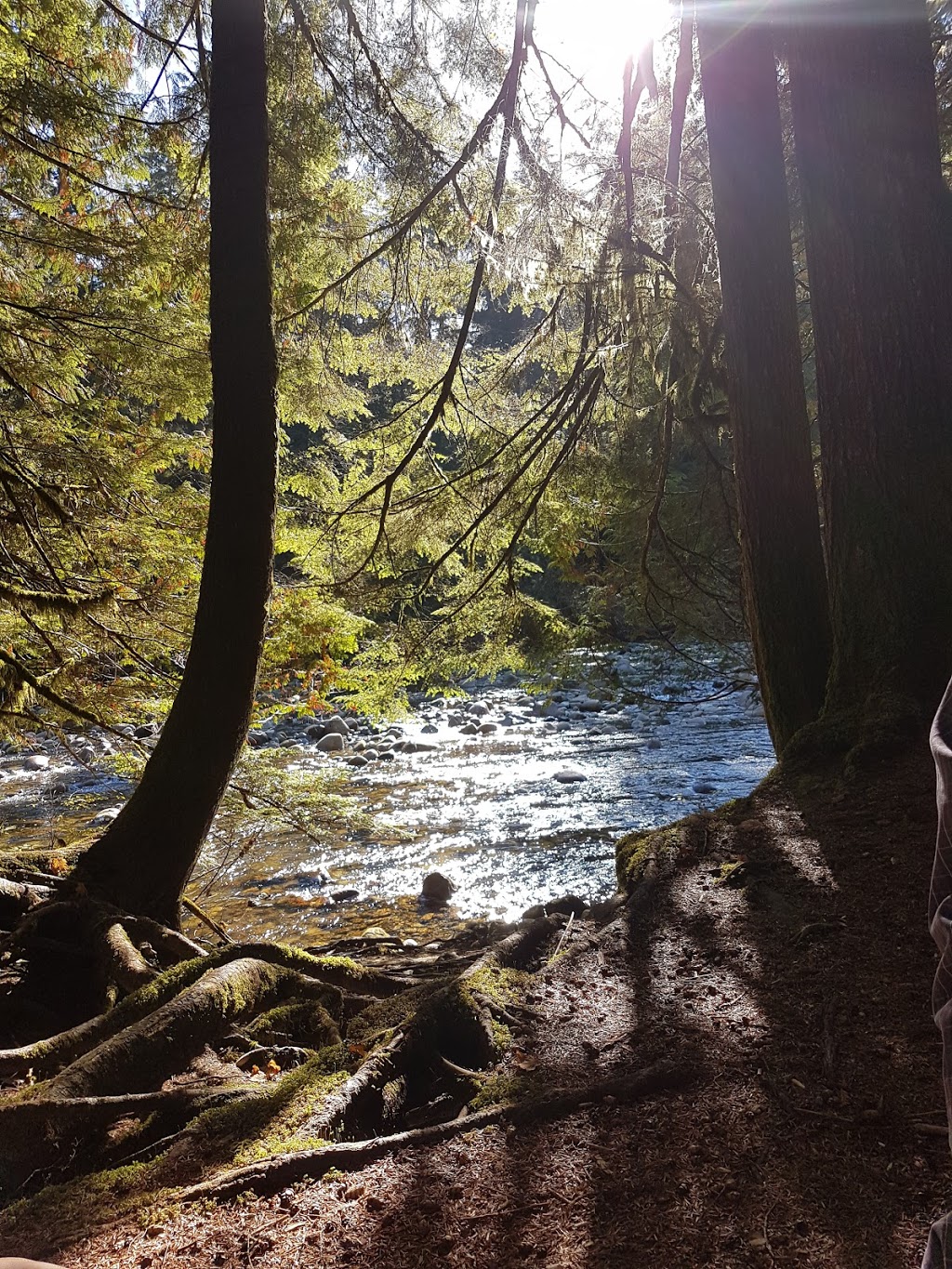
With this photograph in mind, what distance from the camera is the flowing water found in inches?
244

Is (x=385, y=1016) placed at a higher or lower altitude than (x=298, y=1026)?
higher

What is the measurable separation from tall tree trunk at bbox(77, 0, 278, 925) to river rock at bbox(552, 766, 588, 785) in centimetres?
622

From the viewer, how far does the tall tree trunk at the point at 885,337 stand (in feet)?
11.9

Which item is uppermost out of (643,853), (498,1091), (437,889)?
(643,853)

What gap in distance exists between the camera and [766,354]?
437 centimetres

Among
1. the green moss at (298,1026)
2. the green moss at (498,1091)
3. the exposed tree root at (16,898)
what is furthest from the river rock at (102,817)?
the green moss at (498,1091)

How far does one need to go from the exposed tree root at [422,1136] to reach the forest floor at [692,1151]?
3cm

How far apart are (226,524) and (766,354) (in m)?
2.99

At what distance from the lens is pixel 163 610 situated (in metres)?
4.50

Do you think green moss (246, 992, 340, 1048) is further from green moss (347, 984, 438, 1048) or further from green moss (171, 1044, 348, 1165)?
green moss (171, 1044, 348, 1165)

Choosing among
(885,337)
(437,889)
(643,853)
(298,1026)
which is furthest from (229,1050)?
(885,337)

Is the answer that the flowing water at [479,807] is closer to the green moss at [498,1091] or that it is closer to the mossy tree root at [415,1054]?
the mossy tree root at [415,1054]

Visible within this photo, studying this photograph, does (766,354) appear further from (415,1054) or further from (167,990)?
(167,990)

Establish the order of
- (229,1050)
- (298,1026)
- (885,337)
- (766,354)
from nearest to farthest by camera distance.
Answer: (229,1050)
(298,1026)
(885,337)
(766,354)
